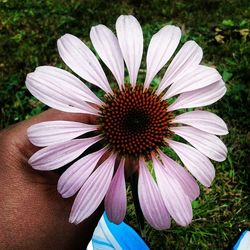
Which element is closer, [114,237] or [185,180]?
[185,180]

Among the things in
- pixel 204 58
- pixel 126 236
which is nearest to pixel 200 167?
pixel 126 236

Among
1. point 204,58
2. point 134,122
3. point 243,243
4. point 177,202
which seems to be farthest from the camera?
point 204,58

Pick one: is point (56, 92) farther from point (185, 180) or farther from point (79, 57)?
point (185, 180)

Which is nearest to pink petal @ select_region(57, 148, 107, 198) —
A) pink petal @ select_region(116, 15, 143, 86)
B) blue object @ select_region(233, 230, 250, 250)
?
pink petal @ select_region(116, 15, 143, 86)

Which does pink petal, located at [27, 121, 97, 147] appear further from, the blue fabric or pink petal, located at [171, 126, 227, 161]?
the blue fabric

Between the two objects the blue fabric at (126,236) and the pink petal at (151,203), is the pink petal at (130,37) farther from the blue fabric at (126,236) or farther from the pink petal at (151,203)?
the blue fabric at (126,236)

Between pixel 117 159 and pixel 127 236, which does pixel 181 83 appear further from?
pixel 127 236

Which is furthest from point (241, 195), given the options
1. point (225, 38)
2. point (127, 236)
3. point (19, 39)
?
point (19, 39)
